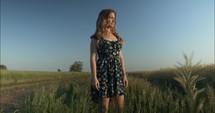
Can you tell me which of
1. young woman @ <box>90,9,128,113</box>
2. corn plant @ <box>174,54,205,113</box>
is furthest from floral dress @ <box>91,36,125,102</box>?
corn plant @ <box>174,54,205,113</box>

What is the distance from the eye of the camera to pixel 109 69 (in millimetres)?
3746

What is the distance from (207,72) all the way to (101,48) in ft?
17.7

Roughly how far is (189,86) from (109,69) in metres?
3.01

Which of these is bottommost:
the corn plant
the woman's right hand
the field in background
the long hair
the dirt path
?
the dirt path

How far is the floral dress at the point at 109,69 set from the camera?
3707mm

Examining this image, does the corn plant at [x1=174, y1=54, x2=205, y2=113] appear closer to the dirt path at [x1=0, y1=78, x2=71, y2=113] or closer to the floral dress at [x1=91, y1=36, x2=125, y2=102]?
the floral dress at [x1=91, y1=36, x2=125, y2=102]

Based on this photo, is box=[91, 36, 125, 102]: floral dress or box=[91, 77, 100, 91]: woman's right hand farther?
box=[91, 36, 125, 102]: floral dress

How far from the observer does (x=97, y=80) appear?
3.60m

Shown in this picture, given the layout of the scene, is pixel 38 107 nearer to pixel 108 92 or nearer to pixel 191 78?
pixel 108 92

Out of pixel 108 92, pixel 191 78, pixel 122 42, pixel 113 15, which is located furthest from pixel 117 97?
pixel 191 78

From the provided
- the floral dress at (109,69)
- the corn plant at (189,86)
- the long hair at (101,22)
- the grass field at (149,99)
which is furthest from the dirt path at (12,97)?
the corn plant at (189,86)

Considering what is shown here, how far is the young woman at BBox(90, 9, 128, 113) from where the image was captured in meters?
3.69

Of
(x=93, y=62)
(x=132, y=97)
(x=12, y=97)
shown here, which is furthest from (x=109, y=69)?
(x=12, y=97)

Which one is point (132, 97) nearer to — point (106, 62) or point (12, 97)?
point (106, 62)
